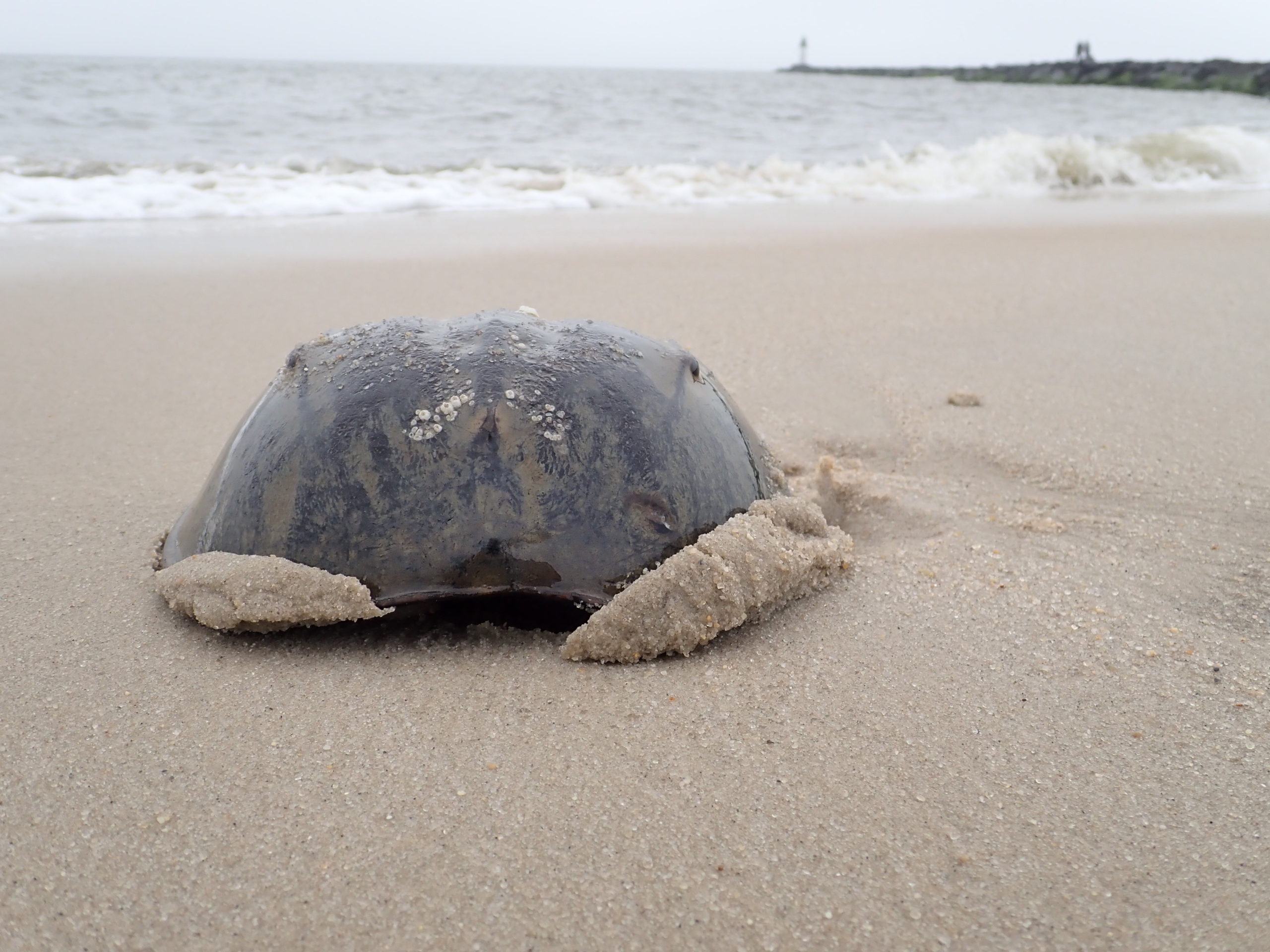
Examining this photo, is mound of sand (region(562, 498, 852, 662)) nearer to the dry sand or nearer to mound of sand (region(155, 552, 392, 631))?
the dry sand

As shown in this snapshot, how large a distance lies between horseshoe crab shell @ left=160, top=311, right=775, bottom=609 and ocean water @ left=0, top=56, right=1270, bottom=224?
526 cm

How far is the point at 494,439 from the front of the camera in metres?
1.61

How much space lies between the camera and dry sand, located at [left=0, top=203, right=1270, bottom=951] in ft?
3.85

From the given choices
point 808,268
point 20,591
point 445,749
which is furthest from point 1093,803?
point 808,268

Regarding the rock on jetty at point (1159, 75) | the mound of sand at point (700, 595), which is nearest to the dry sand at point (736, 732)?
the mound of sand at point (700, 595)

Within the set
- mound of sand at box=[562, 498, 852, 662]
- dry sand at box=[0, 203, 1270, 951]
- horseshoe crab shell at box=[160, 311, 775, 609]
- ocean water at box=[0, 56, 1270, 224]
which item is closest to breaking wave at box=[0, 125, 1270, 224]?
ocean water at box=[0, 56, 1270, 224]

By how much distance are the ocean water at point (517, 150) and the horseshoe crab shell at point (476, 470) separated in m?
5.26

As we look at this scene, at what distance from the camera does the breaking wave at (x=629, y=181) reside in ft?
21.0

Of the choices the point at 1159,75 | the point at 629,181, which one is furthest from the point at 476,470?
the point at 1159,75

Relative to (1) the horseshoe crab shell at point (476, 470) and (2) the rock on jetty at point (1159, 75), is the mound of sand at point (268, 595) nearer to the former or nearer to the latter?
(1) the horseshoe crab shell at point (476, 470)

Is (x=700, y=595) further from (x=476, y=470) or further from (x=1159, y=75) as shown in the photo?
(x=1159, y=75)

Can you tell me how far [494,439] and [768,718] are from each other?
651 mm

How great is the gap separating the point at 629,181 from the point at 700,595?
7.04 meters

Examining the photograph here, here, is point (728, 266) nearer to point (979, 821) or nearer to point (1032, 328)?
point (1032, 328)
